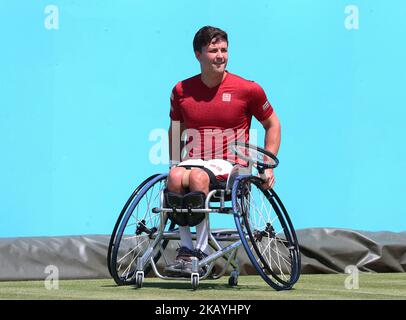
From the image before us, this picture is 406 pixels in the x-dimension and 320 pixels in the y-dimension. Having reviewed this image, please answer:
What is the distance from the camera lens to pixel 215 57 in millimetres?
4062

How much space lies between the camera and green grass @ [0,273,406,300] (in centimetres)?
363

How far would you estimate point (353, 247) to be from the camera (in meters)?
5.29

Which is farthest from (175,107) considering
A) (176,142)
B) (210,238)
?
(210,238)

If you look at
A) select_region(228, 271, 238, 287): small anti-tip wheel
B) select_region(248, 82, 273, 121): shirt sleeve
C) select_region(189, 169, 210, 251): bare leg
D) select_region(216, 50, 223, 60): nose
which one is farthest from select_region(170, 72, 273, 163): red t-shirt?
select_region(228, 271, 238, 287): small anti-tip wheel

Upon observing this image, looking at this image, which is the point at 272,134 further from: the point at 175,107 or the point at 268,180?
the point at 175,107

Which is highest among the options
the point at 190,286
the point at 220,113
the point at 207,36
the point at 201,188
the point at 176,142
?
the point at 207,36

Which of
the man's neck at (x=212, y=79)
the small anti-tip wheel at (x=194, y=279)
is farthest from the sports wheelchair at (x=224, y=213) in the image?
the man's neck at (x=212, y=79)

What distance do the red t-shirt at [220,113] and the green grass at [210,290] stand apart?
1.84ft

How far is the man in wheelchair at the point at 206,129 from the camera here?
3.92 m

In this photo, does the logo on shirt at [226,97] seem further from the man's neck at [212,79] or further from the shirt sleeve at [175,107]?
the shirt sleeve at [175,107]

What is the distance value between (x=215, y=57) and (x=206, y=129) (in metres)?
0.29

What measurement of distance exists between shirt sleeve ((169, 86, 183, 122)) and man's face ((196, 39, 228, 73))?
0.20 metres
